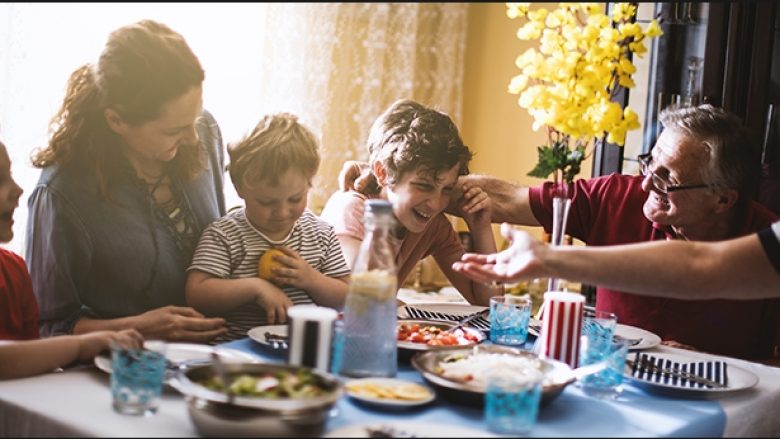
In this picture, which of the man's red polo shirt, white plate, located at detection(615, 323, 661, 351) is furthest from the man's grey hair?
white plate, located at detection(615, 323, 661, 351)

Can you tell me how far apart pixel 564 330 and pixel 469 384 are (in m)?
0.34

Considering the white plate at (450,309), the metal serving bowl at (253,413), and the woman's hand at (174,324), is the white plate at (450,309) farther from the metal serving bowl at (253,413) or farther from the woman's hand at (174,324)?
the metal serving bowl at (253,413)

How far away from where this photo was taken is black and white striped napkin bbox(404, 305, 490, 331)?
6.96 feet

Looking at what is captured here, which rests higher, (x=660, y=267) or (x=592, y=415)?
(x=660, y=267)

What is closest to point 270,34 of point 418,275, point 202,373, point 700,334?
point 418,275

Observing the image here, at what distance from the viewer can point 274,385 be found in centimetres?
135

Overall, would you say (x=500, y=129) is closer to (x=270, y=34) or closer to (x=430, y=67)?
(x=430, y=67)

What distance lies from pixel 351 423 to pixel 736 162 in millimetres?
1495

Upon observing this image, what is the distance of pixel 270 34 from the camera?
13.9 ft

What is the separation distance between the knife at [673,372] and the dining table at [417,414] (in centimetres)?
5

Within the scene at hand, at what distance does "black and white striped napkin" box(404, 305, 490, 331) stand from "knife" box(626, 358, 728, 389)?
1.21 ft

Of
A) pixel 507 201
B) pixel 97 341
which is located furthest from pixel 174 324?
pixel 507 201

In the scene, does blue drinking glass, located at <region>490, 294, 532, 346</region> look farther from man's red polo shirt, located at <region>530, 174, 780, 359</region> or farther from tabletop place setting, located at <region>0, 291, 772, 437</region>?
man's red polo shirt, located at <region>530, 174, 780, 359</region>

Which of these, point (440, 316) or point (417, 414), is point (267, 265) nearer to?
point (440, 316)
